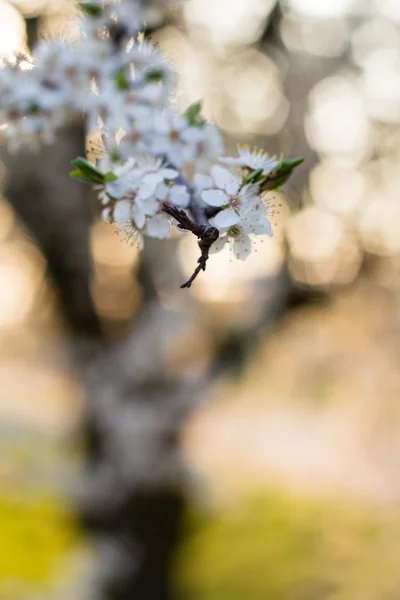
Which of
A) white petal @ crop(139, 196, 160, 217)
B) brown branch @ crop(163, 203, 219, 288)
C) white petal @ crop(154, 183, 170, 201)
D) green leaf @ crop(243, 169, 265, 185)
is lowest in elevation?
brown branch @ crop(163, 203, 219, 288)

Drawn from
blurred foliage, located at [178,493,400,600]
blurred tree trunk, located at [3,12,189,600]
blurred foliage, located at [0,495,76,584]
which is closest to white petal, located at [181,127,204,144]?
blurred tree trunk, located at [3,12,189,600]

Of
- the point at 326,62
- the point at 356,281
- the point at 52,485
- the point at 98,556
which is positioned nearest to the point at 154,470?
the point at 98,556

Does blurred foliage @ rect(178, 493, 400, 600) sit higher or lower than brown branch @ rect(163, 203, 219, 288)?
lower

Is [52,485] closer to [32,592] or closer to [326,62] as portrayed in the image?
[32,592]

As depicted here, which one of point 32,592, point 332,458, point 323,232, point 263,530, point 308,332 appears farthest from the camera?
point 332,458

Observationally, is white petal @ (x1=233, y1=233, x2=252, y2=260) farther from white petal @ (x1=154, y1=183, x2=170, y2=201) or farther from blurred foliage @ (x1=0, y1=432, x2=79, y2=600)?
blurred foliage @ (x1=0, y1=432, x2=79, y2=600)

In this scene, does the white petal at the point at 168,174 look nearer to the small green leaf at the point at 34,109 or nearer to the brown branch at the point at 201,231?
the brown branch at the point at 201,231

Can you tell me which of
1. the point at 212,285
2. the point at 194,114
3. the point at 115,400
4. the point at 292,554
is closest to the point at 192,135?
the point at 194,114
